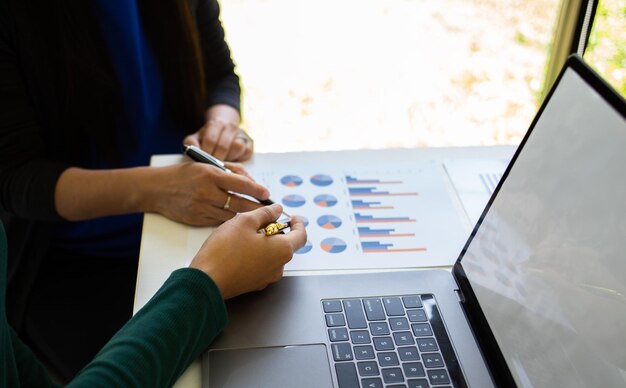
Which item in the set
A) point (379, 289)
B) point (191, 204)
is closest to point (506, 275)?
point (379, 289)

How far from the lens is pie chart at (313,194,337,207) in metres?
0.82

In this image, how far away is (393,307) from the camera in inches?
25.6

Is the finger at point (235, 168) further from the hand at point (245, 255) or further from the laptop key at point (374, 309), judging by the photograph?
the laptop key at point (374, 309)

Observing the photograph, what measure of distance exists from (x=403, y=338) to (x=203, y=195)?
320 mm

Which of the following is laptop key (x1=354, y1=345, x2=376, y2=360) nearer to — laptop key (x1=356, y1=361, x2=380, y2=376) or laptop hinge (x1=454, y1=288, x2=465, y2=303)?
laptop key (x1=356, y1=361, x2=380, y2=376)

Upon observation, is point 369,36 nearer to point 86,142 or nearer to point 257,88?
point 257,88

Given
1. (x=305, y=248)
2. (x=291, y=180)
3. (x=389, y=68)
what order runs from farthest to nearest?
(x=389, y=68), (x=291, y=180), (x=305, y=248)

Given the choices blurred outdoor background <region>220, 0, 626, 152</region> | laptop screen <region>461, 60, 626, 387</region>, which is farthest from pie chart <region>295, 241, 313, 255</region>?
blurred outdoor background <region>220, 0, 626, 152</region>

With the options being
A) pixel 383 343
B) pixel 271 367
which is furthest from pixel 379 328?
pixel 271 367

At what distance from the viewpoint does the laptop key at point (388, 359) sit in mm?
586

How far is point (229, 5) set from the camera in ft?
7.57

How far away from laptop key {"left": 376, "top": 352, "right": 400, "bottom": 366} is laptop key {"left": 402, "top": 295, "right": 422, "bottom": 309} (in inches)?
2.9

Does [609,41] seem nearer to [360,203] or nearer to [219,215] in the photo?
[360,203]

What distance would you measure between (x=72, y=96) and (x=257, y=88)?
1.35 m
